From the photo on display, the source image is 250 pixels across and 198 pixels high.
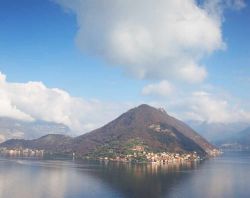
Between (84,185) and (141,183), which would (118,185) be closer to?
(141,183)

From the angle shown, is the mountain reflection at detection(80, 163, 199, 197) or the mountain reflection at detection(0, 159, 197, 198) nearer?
the mountain reflection at detection(0, 159, 197, 198)

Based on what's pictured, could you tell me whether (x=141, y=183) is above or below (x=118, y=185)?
above

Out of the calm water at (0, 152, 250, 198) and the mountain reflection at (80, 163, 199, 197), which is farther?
the mountain reflection at (80, 163, 199, 197)

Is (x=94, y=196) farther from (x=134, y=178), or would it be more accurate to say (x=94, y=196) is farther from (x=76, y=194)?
(x=134, y=178)

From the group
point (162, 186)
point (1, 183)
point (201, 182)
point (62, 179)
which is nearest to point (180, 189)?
point (162, 186)

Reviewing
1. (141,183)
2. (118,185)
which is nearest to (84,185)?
(118,185)

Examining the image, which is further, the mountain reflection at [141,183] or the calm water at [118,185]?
the mountain reflection at [141,183]

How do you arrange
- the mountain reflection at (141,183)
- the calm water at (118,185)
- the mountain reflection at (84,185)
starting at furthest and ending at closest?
1. the mountain reflection at (141,183)
2. the calm water at (118,185)
3. the mountain reflection at (84,185)

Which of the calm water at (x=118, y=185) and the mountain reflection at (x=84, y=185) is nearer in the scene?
the mountain reflection at (x=84, y=185)

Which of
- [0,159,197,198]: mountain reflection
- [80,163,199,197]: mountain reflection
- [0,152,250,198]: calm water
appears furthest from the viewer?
[80,163,199,197]: mountain reflection

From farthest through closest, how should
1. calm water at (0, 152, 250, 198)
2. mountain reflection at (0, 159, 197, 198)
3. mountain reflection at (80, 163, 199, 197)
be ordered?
mountain reflection at (80, 163, 199, 197)
calm water at (0, 152, 250, 198)
mountain reflection at (0, 159, 197, 198)

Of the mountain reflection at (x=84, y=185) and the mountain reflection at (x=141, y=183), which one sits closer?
the mountain reflection at (x=84, y=185)

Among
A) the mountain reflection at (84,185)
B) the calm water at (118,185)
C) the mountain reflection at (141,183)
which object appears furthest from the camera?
the mountain reflection at (141,183)
